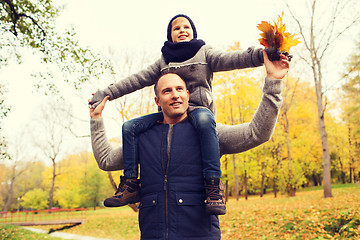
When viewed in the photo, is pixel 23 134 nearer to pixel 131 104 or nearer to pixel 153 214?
pixel 131 104

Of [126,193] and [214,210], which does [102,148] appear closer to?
[126,193]

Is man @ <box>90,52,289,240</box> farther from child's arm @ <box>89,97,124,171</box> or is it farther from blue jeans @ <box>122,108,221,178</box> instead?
child's arm @ <box>89,97,124,171</box>

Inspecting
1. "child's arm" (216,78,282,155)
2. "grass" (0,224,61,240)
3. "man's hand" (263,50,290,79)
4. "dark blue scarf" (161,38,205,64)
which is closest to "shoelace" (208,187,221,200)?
"child's arm" (216,78,282,155)

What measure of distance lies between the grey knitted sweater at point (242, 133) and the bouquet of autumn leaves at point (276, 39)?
180 millimetres

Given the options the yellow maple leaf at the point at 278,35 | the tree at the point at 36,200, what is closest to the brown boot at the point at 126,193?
the yellow maple leaf at the point at 278,35

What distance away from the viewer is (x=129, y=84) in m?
2.33

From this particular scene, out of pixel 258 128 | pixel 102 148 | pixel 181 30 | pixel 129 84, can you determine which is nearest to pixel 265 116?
pixel 258 128

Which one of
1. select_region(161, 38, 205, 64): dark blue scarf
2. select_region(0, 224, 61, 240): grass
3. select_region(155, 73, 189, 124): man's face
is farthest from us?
select_region(0, 224, 61, 240): grass

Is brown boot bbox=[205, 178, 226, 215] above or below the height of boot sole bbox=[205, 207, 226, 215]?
above

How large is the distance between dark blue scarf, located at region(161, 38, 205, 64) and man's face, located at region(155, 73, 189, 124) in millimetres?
265

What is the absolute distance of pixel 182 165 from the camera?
176cm

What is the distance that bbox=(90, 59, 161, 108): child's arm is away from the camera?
2.30 metres

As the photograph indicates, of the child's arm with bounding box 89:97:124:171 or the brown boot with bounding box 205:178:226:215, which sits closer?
the brown boot with bounding box 205:178:226:215

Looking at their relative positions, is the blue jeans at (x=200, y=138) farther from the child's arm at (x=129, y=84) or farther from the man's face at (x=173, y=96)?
the child's arm at (x=129, y=84)
